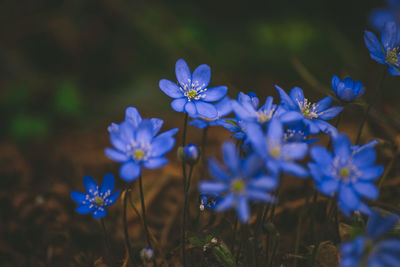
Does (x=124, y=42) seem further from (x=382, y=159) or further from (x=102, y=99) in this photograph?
(x=382, y=159)

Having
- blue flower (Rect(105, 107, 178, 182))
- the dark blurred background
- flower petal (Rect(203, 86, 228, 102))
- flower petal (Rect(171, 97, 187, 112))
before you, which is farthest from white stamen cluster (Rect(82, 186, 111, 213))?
the dark blurred background

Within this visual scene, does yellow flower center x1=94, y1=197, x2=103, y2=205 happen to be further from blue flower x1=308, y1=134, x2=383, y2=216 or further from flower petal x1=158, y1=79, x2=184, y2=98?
blue flower x1=308, y1=134, x2=383, y2=216

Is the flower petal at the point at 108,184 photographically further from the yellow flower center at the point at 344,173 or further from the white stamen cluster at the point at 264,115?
the yellow flower center at the point at 344,173

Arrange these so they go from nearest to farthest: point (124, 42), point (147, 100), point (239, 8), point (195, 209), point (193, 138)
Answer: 1. point (195, 209)
2. point (193, 138)
3. point (147, 100)
4. point (124, 42)
5. point (239, 8)

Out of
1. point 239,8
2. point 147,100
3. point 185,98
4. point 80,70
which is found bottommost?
point 185,98

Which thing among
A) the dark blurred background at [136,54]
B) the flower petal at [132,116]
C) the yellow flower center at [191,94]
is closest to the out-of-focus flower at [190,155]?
the flower petal at [132,116]

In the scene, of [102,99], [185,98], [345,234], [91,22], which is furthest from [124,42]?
[345,234]
